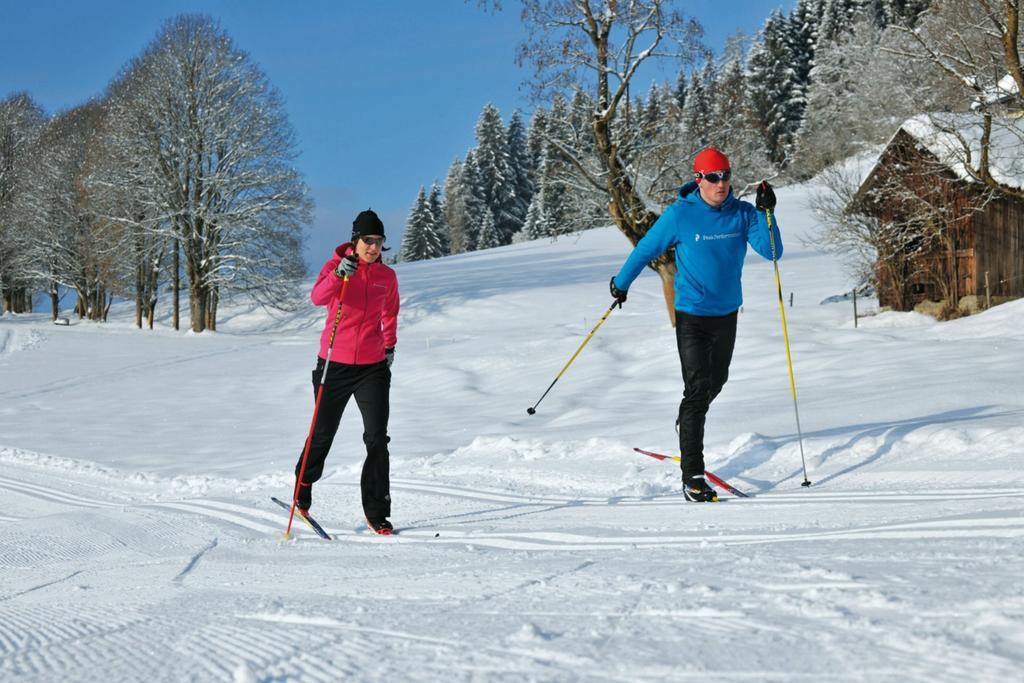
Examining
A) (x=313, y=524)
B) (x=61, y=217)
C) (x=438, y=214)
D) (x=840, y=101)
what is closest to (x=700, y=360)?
(x=313, y=524)

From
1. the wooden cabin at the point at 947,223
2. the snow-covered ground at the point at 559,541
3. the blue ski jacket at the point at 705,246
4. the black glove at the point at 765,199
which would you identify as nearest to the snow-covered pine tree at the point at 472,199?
the wooden cabin at the point at 947,223

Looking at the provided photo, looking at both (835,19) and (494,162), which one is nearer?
(494,162)

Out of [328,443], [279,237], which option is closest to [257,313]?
[279,237]

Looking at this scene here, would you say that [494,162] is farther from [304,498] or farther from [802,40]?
[304,498]

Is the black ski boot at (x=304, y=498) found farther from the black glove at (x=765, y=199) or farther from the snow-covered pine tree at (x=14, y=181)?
the snow-covered pine tree at (x=14, y=181)

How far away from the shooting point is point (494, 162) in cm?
6888

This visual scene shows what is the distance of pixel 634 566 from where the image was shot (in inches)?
130

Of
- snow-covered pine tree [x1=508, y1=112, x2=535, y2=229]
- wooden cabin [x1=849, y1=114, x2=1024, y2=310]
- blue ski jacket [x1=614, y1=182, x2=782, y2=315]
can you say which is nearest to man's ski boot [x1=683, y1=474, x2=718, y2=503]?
blue ski jacket [x1=614, y1=182, x2=782, y2=315]

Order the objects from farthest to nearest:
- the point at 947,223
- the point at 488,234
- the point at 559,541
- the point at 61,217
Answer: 1. the point at 488,234
2. the point at 61,217
3. the point at 947,223
4. the point at 559,541

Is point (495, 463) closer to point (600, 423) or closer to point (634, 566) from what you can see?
point (600, 423)

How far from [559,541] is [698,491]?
1356 millimetres

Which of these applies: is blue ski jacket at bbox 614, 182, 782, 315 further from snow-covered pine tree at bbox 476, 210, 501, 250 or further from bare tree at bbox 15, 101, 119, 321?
snow-covered pine tree at bbox 476, 210, 501, 250

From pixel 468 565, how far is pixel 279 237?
94.8 feet

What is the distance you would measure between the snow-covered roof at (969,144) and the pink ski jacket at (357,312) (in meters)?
15.7
